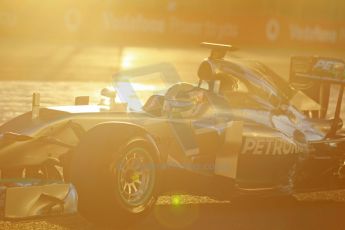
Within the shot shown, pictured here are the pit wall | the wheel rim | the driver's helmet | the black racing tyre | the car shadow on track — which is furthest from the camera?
the pit wall

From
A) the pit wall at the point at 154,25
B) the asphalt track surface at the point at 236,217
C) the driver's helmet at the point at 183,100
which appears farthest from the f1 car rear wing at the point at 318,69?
the pit wall at the point at 154,25

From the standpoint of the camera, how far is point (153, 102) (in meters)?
8.45

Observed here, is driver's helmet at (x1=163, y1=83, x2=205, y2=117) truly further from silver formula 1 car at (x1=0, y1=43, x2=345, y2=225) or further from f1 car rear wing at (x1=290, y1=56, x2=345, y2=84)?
f1 car rear wing at (x1=290, y1=56, x2=345, y2=84)

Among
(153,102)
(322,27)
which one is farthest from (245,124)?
(322,27)

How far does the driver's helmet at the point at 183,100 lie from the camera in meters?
8.20

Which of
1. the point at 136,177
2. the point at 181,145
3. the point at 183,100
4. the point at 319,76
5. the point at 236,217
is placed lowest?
the point at 236,217

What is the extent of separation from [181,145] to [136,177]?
0.75 meters

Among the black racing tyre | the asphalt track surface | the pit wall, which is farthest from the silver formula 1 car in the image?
the pit wall

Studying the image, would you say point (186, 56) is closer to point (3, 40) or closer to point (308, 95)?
point (3, 40)

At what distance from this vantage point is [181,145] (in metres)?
8.00

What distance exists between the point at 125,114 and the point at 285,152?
1580mm

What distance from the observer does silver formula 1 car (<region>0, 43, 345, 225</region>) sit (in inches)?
276

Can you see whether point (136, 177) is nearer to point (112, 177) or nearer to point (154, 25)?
point (112, 177)

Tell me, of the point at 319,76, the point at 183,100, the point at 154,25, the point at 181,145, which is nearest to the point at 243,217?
the point at 181,145
